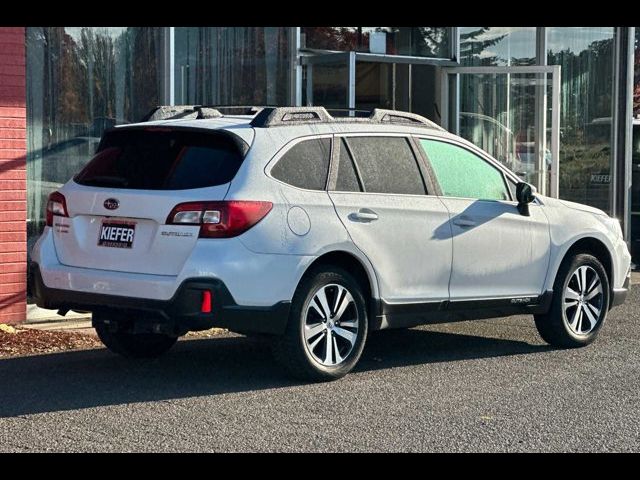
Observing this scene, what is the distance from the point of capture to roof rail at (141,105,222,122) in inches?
329

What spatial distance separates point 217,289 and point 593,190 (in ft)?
34.1

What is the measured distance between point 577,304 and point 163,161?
3636mm

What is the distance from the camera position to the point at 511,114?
51.2 feet

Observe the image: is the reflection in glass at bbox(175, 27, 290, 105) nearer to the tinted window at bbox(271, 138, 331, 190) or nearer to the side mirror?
the side mirror

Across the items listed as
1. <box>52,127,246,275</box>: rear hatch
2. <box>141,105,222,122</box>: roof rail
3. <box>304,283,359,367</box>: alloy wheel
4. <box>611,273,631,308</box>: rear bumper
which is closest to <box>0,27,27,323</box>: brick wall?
<box>141,105,222,122</box>: roof rail

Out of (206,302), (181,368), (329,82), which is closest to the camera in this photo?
(206,302)

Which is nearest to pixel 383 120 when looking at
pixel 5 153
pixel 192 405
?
pixel 192 405

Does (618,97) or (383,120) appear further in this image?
(618,97)

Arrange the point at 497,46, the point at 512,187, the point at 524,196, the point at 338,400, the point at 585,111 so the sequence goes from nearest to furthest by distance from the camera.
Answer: the point at 338,400 < the point at 524,196 < the point at 512,187 < the point at 497,46 < the point at 585,111

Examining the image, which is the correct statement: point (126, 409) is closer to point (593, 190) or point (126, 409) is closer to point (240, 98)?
point (240, 98)

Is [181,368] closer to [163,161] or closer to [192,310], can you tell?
[192,310]

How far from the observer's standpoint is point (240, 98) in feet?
43.1

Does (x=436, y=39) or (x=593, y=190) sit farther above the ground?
(x=436, y=39)

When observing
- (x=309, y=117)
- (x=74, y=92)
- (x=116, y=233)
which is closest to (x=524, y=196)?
(x=309, y=117)
